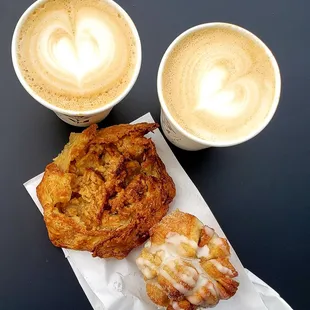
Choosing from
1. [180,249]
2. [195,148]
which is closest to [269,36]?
[195,148]

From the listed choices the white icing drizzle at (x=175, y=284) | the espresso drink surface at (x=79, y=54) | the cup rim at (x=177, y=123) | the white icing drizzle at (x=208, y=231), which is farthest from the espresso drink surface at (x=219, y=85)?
the white icing drizzle at (x=175, y=284)

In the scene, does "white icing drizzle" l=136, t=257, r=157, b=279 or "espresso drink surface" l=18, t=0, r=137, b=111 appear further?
"white icing drizzle" l=136, t=257, r=157, b=279

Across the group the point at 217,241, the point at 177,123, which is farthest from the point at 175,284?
the point at 177,123

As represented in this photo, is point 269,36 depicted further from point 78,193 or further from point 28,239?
point 28,239

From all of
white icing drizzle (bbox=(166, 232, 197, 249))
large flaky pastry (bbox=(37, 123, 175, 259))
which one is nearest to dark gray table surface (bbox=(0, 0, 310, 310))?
large flaky pastry (bbox=(37, 123, 175, 259))

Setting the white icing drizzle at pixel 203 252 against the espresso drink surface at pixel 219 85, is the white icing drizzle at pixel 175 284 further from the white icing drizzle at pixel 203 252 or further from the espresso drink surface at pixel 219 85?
the espresso drink surface at pixel 219 85

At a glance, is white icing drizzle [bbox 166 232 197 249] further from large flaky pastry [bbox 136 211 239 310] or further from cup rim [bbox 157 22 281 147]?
cup rim [bbox 157 22 281 147]

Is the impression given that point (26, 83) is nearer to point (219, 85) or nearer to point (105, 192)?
point (105, 192)
